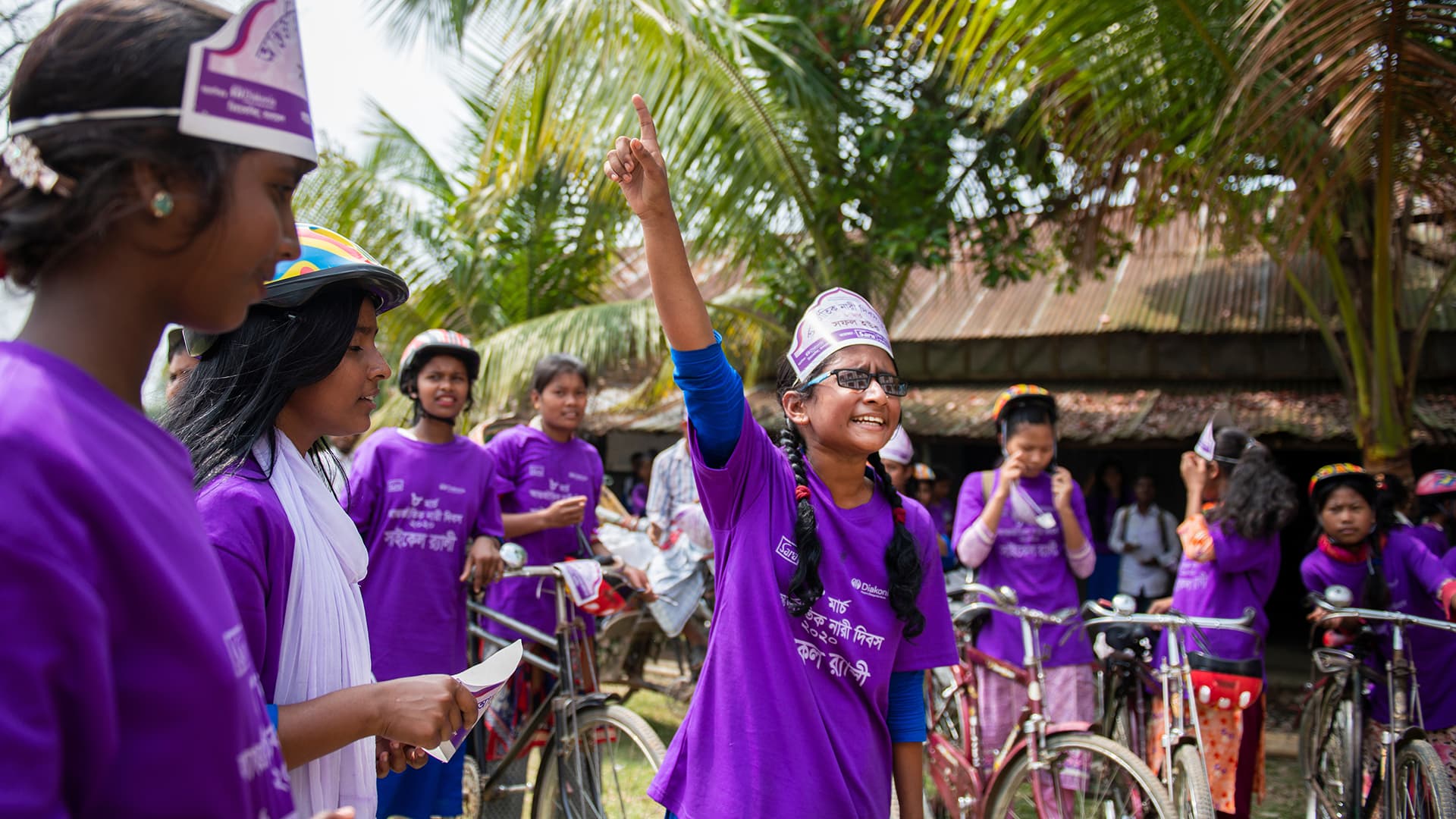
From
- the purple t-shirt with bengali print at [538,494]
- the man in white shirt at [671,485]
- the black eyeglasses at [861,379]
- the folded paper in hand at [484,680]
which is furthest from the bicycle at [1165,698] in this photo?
the man in white shirt at [671,485]

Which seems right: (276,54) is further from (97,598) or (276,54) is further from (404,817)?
(404,817)

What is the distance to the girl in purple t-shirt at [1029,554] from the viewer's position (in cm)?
438

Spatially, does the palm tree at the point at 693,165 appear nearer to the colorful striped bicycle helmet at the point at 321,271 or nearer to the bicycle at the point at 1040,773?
the bicycle at the point at 1040,773

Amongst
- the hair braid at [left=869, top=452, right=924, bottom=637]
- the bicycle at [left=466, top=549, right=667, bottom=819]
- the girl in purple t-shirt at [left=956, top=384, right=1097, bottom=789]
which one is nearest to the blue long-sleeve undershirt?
the hair braid at [left=869, top=452, right=924, bottom=637]

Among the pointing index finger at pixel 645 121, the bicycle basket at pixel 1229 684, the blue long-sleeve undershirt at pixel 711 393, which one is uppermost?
the pointing index finger at pixel 645 121

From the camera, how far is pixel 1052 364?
37.0 feet

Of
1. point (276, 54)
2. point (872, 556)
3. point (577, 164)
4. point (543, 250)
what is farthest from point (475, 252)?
point (276, 54)

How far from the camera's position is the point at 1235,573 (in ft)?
15.0

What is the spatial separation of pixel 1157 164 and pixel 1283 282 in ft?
13.9

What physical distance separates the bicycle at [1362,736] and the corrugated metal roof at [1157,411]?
5038mm

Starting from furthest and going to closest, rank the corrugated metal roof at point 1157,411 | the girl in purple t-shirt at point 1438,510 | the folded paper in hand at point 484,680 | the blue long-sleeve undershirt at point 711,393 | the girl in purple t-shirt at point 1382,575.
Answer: the corrugated metal roof at point 1157,411 → the girl in purple t-shirt at point 1438,510 → the girl in purple t-shirt at point 1382,575 → the blue long-sleeve undershirt at point 711,393 → the folded paper in hand at point 484,680

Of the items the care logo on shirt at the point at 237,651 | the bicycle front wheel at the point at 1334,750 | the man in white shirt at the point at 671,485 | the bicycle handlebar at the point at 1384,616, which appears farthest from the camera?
the man in white shirt at the point at 671,485

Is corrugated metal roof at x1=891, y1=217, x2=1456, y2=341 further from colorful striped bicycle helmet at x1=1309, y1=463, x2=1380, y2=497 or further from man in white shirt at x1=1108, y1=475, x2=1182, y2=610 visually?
colorful striped bicycle helmet at x1=1309, y1=463, x2=1380, y2=497

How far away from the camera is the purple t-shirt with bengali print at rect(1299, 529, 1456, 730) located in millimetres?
4316
